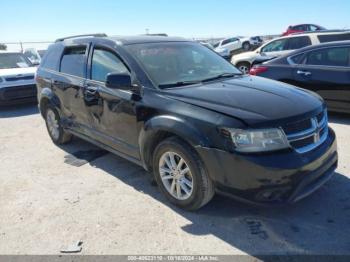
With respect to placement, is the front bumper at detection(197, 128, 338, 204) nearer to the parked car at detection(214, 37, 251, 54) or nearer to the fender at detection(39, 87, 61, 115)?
the fender at detection(39, 87, 61, 115)

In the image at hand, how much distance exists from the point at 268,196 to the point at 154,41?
2.54 meters

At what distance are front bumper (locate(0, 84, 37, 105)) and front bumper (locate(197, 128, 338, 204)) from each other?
8.03m

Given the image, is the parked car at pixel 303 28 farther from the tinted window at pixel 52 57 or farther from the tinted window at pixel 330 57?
the tinted window at pixel 52 57

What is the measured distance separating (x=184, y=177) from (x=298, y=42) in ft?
31.2

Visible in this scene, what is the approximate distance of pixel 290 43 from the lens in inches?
473

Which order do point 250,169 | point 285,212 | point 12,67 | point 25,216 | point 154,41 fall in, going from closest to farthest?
1. point 250,169
2. point 285,212
3. point 25,216
4. point 154,41
5. point 12,67

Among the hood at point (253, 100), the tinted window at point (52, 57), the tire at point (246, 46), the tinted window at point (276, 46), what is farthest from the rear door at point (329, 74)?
the tire at point (246, 46)

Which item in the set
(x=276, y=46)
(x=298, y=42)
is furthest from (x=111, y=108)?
(x=276, y=46)

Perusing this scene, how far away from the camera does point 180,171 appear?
3617 mm

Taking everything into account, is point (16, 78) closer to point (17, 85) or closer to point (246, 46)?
point (17, 85)

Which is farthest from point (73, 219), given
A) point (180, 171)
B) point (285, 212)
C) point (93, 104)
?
point (285, 212)

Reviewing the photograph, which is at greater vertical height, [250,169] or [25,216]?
[250,169]

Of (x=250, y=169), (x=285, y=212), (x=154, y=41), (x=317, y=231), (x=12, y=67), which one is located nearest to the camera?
(x=250, y=169)

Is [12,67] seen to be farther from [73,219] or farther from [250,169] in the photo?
[250,169]
